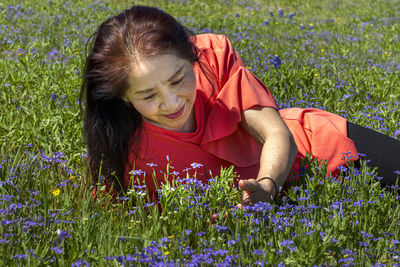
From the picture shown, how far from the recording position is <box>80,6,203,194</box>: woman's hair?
294 centimetres

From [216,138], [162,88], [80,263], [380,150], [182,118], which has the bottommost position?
[380,150]

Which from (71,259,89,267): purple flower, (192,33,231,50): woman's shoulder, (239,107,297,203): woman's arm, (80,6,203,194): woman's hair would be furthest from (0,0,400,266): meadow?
(192,33,231,50): woman's shoulder

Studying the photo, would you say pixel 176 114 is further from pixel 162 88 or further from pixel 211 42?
pixel 211 42

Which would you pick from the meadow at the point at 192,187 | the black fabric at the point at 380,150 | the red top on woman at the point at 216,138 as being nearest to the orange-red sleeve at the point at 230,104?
the red top on woman at the point at 216,138

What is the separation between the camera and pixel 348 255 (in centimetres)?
238

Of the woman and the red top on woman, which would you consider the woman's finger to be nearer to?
the woman

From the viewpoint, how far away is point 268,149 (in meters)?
3.15

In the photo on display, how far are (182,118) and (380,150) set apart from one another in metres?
1.56

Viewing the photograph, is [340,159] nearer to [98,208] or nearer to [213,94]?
[213,94]

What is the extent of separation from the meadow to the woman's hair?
23cm

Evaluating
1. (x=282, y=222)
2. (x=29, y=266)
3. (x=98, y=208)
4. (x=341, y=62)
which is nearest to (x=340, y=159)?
(x=282, y=222)

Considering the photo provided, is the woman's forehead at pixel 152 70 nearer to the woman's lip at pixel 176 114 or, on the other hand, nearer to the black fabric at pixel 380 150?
the woman's lip at pixel 176 114

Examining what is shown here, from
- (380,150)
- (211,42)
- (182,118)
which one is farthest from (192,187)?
(380,150)

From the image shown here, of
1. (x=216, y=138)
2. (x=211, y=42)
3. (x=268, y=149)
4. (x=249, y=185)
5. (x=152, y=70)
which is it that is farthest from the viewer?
(x=211, y=42)
